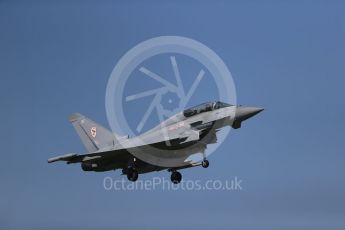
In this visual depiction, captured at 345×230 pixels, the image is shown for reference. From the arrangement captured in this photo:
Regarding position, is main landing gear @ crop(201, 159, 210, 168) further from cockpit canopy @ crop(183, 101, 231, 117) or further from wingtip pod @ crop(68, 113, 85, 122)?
wingtip pod @ crop(68, 113, 85, 122)

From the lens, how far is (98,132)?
34.1m

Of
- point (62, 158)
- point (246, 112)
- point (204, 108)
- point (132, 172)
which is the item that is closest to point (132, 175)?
point (132, 172)

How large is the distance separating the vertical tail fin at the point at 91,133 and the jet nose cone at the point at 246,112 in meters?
7.99

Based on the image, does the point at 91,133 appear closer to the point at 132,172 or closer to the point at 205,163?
the point at 132,172

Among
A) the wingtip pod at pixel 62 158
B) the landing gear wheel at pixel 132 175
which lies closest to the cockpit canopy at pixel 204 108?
the landing gear wheel at pixel 132 175

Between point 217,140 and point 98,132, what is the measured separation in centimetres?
881

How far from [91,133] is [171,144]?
24.3ft

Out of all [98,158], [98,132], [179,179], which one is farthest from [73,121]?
[179,179]

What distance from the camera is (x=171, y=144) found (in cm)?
2898

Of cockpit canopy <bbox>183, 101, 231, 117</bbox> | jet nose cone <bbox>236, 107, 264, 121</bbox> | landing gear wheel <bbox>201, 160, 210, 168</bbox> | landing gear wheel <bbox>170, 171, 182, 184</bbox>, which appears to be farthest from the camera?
landing gear wheel <bbox>170, 171, 182, 184</bbox>

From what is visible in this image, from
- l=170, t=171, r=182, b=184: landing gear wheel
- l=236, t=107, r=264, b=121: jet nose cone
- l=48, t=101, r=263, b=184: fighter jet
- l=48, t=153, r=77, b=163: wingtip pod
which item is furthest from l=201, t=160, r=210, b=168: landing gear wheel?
l=48, t=153, r=77, b=163: wingtip pod

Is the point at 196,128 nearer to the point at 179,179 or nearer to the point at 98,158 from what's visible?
the point at 179,179

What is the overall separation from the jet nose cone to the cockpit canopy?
1.03 m

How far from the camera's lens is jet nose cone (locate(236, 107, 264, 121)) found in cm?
2790
